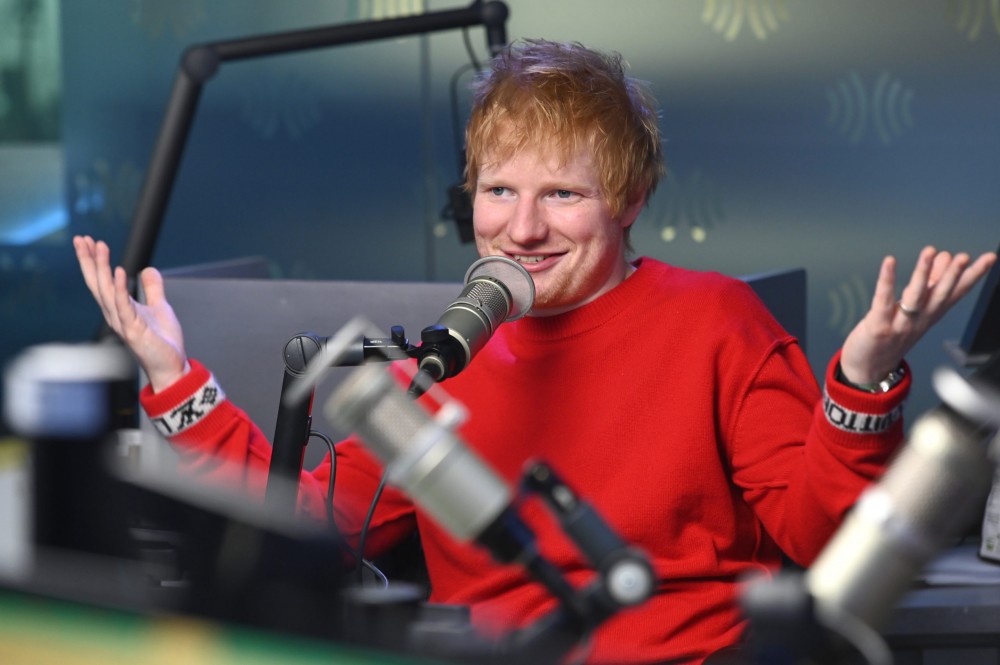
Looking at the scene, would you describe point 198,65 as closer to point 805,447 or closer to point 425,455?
point 805,447

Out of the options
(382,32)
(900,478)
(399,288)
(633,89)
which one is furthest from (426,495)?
(382,32)

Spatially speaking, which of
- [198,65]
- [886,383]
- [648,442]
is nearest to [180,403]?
[648,442]

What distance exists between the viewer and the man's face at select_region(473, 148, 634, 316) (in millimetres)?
1551

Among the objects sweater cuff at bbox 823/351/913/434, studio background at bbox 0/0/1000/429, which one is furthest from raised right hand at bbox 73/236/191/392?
studio background at bbox 0/0/1000/429

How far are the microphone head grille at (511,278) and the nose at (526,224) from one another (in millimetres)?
227

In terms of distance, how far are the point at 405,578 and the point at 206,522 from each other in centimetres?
114

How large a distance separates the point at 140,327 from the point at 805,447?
2.42 ft

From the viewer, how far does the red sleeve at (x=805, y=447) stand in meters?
1.12

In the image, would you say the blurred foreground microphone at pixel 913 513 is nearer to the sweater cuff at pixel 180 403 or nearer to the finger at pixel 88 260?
the sweater cuff at pixel 180 403

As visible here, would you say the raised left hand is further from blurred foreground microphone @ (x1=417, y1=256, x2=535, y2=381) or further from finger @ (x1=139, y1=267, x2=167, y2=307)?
finger @ (x1=139, y1=267, x2=167, y2=307)

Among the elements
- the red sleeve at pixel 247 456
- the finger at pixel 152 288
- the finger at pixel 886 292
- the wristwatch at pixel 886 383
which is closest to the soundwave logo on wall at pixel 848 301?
the red sleeve at pixel 247 456

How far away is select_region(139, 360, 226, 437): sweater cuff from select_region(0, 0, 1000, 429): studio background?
7.27 ft

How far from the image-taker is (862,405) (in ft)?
3.62

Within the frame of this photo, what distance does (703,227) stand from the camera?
12.9 feet
